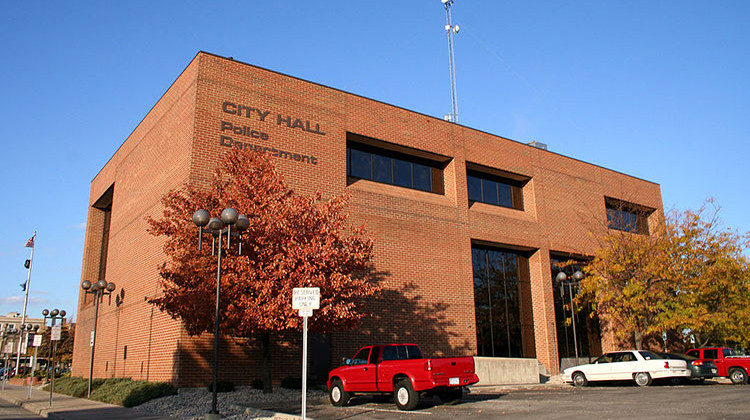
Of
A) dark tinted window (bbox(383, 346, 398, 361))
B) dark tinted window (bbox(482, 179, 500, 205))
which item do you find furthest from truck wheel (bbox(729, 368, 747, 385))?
dark tinted window (bbox(383, 346, 398, 361))

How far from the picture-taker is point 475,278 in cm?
2659

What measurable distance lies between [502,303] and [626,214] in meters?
13.4

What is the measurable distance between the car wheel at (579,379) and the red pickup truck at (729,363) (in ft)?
16.0

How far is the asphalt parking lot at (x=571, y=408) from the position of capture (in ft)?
36.8

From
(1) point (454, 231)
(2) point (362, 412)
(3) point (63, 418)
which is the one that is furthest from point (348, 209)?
(3) point (63, 418)

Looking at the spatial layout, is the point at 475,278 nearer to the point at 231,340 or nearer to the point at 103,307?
the point at 231,340

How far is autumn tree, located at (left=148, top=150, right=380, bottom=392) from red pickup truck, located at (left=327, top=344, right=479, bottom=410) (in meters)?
1.46

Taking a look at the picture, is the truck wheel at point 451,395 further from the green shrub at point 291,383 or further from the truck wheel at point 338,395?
the green shrub at point 291,383

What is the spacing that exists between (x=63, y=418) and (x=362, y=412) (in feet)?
25.5

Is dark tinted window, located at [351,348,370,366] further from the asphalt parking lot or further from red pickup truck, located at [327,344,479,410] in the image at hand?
the asphalt parking lot

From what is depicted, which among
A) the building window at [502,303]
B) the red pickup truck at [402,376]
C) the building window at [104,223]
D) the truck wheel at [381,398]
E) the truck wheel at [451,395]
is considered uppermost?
the building window at [104,223]

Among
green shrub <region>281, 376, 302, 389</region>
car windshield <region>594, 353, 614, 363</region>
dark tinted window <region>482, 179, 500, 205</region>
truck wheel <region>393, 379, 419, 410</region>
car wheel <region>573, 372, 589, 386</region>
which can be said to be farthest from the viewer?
dark tinted window <region>482, 179, 500, 205</region>

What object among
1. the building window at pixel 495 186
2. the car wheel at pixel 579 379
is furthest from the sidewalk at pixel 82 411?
the building window at pixel 495 186

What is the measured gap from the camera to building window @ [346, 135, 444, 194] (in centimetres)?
2447
